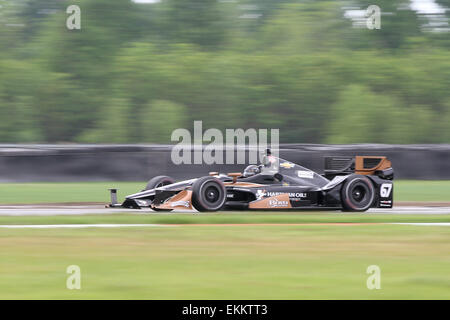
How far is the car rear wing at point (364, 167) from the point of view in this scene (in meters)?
12.5

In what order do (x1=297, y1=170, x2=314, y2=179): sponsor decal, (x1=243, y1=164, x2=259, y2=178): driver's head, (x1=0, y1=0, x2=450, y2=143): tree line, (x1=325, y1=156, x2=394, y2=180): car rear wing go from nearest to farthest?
(x1=243, y1=164, x2=259, y2=178): driver's head
(x1=297, y1=170, x2=314, y2=179): sponsor decal
(x1=325, y1=156, x2=394, y2=180): car rear wing
(x1=0, y1=0, x2=450, y2=143): tree line

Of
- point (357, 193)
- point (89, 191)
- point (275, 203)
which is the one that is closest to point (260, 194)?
point (275, 203)

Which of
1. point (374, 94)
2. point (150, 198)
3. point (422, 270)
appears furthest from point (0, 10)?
point (422, 270)

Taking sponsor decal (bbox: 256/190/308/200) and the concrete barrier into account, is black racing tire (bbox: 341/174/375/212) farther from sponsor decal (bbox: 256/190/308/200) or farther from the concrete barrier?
the concrete barrier

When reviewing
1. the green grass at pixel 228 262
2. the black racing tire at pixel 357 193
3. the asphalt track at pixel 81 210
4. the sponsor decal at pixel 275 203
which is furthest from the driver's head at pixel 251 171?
the green grass at pixel 228 262

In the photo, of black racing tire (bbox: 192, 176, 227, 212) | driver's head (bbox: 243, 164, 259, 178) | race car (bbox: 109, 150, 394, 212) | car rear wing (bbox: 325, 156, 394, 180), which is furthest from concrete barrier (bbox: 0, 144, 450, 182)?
black racing tire (bbox: 192, 176, 227, 212)

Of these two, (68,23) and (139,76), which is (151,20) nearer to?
(68,23)

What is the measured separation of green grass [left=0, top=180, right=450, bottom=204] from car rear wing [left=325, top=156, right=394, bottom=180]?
2.75 meters

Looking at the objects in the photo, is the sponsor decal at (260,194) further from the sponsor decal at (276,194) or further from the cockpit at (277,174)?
the cockpit at (277,174)

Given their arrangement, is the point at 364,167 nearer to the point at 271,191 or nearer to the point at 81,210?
the point at 271,191

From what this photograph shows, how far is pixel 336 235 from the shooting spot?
929 centimetres

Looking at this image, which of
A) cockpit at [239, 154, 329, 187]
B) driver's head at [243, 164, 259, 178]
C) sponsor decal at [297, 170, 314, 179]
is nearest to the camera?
cockpit at [239, 154, 329, 187]

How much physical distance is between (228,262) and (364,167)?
19.6 ft

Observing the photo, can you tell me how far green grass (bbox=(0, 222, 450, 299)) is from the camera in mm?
5996
